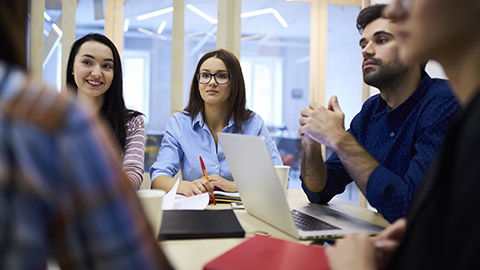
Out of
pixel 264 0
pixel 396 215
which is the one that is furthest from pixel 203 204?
pixel 264 0

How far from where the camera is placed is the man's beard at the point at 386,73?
59.7 inches

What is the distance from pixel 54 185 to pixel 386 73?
1.50 meters

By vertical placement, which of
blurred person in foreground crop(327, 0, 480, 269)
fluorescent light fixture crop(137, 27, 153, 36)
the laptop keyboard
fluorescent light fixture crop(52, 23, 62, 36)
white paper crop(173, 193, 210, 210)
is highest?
fluorescent light fixture crop(137, 27, 153, 36)

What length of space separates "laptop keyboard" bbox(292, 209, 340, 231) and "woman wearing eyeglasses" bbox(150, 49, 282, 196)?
91 cm

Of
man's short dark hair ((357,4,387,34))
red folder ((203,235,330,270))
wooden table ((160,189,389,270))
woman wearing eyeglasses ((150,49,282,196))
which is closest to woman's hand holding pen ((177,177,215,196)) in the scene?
wooden table ((160,189,389,270))

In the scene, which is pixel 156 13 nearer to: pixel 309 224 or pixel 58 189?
pixel 309 224

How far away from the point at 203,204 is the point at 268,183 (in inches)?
16.0

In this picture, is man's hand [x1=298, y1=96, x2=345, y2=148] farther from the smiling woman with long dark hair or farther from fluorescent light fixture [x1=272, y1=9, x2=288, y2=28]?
fluorescent light fixture [x1=272, y1=9, x2=288, y2=28]

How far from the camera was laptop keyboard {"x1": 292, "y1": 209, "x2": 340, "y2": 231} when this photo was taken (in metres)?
0.99

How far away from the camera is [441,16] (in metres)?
0.62

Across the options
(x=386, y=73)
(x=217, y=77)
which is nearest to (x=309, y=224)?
(x=386, y=73)

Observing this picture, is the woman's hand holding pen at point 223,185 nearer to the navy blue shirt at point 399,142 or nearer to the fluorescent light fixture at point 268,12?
the navy blue shirt at point 399,142

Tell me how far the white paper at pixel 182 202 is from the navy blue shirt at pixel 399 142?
1.44 feet

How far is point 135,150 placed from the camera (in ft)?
6.64
